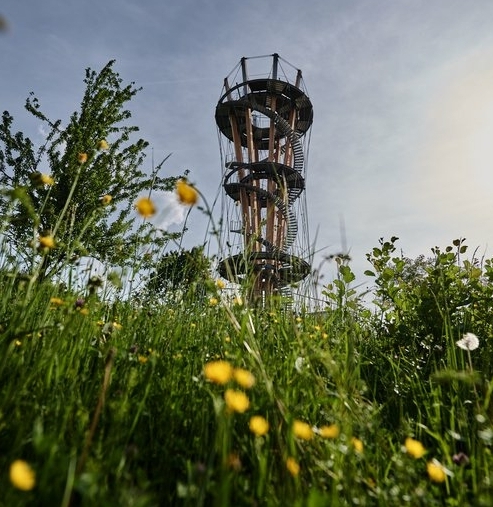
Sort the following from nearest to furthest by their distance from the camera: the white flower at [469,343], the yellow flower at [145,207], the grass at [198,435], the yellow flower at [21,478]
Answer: the yellow flower at [21,478] → the grass at [198,435] → the yellow flower at [145,207] → the white flower at [469,343]

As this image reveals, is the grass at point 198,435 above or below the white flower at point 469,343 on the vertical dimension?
below

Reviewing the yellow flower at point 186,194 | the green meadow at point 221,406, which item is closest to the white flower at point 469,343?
the green meadow at point 221,406

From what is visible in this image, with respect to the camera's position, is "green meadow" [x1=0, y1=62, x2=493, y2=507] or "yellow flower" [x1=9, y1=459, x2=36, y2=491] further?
"green meadow" [x1=0, y1=62, x2=493, y2=507]

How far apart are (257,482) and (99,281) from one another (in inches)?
28.2

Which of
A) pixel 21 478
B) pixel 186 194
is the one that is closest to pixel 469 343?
pixel 186 194

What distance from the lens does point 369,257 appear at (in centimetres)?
311

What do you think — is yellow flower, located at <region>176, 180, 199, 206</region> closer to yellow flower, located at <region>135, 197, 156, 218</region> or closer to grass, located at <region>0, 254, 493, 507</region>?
yellow flower, located at <region>135, 197, 156, 218</region>

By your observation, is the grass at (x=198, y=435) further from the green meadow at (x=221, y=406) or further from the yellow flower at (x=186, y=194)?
the yellow flower at (x=186, y=194)

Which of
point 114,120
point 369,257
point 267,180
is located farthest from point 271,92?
point 369,257

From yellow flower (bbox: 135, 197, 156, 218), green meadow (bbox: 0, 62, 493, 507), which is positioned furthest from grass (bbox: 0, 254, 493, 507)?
yellow flower (bbox: 135, 197, 156, 218)

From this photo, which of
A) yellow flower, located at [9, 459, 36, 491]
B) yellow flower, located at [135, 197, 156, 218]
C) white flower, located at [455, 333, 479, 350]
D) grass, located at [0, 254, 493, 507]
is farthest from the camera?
white flower, located at [455, 333, 479, 350]

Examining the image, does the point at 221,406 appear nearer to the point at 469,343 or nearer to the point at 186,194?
the point at 186,194

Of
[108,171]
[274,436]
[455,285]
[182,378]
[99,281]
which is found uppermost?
[108,171]

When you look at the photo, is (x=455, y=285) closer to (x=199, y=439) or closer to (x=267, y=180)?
(x=199, y=439)
